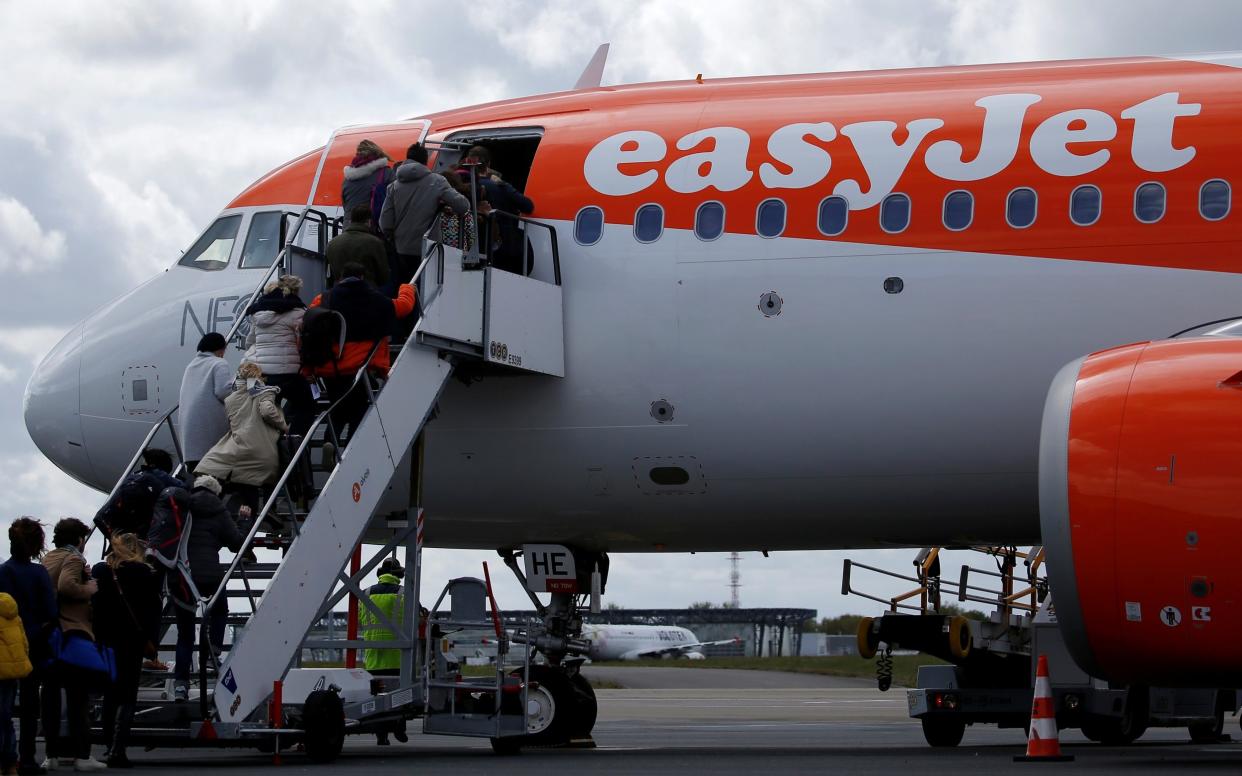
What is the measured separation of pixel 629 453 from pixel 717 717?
9447mm

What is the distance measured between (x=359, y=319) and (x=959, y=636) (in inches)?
221

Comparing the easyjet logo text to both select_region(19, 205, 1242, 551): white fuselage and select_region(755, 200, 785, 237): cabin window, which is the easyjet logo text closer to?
select_region(755, 200, 785, 237): cabin window

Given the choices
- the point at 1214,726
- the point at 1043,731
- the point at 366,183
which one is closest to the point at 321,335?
the point at 366,183

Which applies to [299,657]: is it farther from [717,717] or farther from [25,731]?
[717,717]

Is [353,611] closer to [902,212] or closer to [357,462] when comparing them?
[357,462]

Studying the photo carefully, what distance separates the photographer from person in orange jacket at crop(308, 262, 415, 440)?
1162 centimetres

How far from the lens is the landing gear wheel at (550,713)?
13.2m

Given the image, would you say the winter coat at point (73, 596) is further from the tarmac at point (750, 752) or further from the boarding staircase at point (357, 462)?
the tarmac at point (750, 752)

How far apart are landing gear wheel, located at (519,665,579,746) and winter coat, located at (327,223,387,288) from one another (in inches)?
134

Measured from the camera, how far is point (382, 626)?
13234 millimetres

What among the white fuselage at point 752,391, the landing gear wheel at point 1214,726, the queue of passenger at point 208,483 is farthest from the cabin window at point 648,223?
the landing gear wheel at point 1214,726

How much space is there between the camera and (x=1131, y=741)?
14.6 m

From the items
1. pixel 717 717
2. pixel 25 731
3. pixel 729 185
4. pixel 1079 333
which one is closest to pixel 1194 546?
pixel 1079 333

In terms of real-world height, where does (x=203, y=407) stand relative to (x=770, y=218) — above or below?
below
